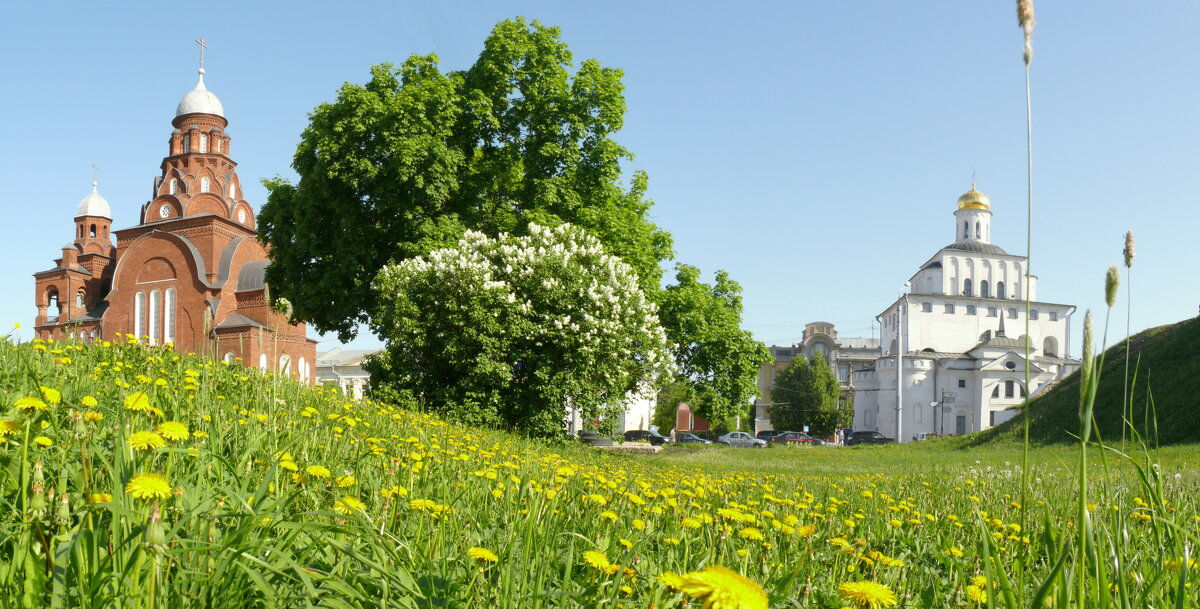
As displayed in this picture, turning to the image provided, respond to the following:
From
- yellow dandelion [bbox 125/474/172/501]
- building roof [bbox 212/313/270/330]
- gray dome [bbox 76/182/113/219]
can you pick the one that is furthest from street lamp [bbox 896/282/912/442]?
gray dome [bbox 76/182/113/219]

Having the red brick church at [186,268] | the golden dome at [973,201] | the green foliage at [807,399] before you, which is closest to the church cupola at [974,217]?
the golden dome at [973,201]

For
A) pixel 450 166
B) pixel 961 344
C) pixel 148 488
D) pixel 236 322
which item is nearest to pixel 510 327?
pixel 450 166

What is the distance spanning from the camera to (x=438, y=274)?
1491 centimetres

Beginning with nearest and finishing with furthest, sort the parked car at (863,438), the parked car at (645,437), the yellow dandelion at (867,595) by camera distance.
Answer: the yellow dandelion at (867,595), the parked car at (645,437), the parked car at (863,438)

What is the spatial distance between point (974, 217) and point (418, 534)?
98290 mm

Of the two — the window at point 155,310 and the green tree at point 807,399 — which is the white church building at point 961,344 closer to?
the green tree at point 807,399

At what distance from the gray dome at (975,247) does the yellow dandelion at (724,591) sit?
95574 millimetres

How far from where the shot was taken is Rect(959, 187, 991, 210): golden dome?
291 feet

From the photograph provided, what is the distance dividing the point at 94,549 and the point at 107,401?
2743 millimetres

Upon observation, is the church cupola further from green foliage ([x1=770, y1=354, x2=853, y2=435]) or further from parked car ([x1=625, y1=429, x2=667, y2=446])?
parked car ([x1=625, y1=429, x2=667, y2=446])

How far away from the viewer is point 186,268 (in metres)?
46.6

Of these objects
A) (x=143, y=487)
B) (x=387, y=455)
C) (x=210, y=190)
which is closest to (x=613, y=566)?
(x=143, y=487)

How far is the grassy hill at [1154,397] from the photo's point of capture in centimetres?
2062

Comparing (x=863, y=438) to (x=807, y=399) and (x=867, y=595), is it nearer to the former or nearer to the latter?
(x=807, y=399)
